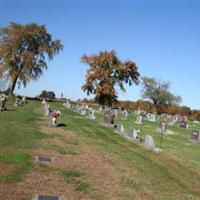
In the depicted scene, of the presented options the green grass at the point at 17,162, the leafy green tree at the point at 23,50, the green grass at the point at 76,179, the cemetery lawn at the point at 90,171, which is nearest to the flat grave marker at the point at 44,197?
the cemetery lawn at the point at 90,171

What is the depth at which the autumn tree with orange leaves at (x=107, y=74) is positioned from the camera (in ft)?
243

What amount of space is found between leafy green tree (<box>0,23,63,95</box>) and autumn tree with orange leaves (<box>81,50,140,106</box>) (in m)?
8.61

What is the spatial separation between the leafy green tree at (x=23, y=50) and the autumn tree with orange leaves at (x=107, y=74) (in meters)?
8.61

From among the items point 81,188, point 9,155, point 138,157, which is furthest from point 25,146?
point 81,188

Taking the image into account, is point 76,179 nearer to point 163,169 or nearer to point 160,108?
point 163,169

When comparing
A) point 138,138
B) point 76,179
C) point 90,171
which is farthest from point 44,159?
point 138,138

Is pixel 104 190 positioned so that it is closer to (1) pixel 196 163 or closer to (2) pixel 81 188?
(2) pixel 81 188

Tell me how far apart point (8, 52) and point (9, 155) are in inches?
2261

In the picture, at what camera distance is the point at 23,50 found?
230 ft

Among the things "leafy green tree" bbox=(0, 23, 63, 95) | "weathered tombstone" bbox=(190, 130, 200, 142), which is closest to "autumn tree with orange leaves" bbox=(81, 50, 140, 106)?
"leafy green tree" bbox=(0, 23, 63, 95)

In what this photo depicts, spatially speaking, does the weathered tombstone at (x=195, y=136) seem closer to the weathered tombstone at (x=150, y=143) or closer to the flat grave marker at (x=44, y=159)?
the weathered tombstone at (x=150, y=143)

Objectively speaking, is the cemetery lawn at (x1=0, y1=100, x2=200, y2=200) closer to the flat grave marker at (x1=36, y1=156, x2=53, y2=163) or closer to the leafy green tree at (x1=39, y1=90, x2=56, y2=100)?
the flat grave marker at (x1=36, y1=156, x2=53, y2=163)

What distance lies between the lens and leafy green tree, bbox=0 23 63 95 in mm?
67062

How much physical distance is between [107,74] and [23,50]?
17.2 meters
